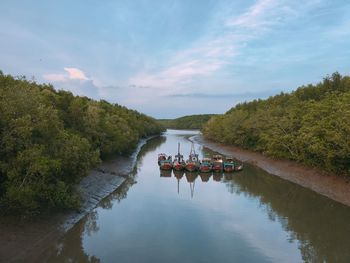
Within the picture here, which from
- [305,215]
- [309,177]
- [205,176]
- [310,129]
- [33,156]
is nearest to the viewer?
[33,156]

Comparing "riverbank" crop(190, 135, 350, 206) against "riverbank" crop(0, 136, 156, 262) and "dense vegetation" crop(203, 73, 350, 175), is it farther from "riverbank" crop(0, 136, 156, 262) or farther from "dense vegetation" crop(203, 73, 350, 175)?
"riverbank" crop(0, 136, 156, 262)

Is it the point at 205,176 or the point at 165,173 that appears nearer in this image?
the point at 205,176

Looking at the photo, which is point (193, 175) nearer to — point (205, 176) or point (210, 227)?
point (205, 176)

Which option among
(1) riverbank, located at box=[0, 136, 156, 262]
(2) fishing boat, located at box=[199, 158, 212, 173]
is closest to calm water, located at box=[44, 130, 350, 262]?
(1) riverbank, located at box=[0, 136, 156, 262]

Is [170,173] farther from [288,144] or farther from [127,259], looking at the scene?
[127,259]

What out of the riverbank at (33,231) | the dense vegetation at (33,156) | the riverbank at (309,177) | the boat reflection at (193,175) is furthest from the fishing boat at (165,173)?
the dense vegetation at (33,156)

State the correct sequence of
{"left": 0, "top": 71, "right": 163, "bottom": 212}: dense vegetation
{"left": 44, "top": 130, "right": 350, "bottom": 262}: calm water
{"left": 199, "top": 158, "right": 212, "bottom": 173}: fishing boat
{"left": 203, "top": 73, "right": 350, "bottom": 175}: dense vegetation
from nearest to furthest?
1. {"left": 44, "top": 130, "right": 350, "bottom": 262}: calm water
2. {"left": 0, "top": 71, "right": 163, "bottom": 212}: dense vegetation
3. {"left": 203, "top": 73, "right": 350, "bottom": 175}: dense vegetation
4. {"left": 199, "top": 158, "right": 212, "bottom": 173}: fishing boat

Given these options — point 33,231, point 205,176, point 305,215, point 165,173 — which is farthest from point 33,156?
point 205,176
